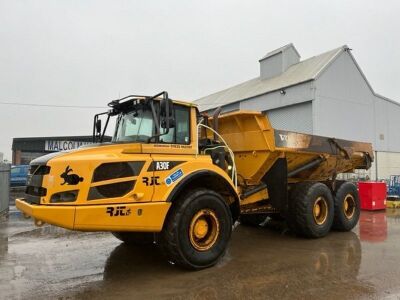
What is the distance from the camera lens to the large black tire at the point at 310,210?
8828mm

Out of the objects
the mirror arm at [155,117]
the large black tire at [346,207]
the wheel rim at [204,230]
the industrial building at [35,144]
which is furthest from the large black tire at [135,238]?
the industrial building at [35,144]

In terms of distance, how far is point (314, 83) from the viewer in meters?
23.5

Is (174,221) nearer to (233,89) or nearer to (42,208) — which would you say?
(42,208)

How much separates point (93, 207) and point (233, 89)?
30.9 m

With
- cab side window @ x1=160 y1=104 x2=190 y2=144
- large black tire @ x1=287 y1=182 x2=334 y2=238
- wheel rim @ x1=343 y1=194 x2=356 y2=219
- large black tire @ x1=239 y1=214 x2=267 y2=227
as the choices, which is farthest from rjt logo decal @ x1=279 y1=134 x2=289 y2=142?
wheel rim @ x1=343 y1=194 x2=356 y2=219

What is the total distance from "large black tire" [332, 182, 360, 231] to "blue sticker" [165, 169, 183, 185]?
5286 mm

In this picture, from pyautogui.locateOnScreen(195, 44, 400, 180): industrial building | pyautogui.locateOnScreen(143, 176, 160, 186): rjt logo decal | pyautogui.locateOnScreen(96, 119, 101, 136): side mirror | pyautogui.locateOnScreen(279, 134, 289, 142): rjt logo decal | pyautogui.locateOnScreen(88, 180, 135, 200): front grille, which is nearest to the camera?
pyautogui.locateOnScreen(88, 180, 135, 200): front grille

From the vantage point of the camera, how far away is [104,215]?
18.2ft

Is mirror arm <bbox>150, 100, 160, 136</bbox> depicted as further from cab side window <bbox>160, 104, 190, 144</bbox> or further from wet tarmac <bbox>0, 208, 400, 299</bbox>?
wet tarmac <bbox>0, 208, 400, 299</bbox>

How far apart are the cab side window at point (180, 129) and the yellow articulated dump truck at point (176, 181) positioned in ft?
0.06

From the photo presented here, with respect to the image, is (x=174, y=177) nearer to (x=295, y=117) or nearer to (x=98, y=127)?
(x=98, y=127)

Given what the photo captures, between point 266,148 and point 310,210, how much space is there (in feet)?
5.95

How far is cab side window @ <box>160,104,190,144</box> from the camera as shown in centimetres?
655

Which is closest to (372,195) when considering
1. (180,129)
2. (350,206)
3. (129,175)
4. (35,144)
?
(350,206)
